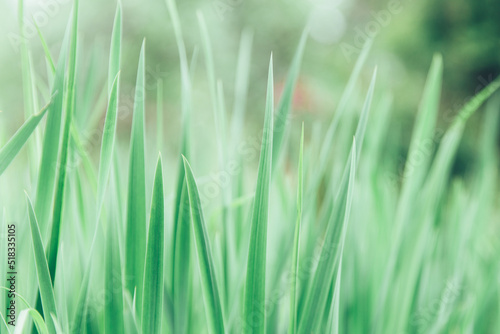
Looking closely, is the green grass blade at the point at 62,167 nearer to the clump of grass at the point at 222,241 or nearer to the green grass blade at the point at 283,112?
the clump of grass at the point at 222,241

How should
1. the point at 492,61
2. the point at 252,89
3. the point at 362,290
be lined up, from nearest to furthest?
the point at 362,290
the point at 492,61
the point at 252,89

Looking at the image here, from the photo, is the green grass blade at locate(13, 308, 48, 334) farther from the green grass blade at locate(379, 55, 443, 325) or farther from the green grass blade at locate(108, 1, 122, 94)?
the green grass blade at locate(379, 55, 443, 325)

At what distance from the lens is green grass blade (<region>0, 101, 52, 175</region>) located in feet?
0.70

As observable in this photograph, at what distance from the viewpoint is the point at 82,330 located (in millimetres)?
256

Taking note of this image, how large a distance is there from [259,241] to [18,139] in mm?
126

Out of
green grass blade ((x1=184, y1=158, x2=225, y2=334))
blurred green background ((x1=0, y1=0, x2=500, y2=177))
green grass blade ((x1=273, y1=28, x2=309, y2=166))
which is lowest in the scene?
green grass blade ((x1=184, y1=158, x2=225, y2=334))

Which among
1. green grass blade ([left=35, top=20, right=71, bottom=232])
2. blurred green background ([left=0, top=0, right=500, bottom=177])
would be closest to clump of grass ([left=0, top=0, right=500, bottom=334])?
green grass blade ([left=35, top=20, right=71, bottom=232])

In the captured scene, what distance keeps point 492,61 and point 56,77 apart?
2277mm

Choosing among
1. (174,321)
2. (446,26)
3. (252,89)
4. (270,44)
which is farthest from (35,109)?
(270,44)

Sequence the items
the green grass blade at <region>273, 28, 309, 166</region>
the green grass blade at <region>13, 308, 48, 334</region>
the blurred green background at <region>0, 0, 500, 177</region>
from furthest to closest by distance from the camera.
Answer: the blurred green background at <region>0, 0, 500, 177</region>, the green grass blade at <region>273, 28, 309, 166</region>, the green grass blade at <region>13, 308, 48, 334</region>

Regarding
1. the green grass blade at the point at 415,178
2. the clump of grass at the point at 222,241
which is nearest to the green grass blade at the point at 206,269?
the clump of grass at the point at 222,241

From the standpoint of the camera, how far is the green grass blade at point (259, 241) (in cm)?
22

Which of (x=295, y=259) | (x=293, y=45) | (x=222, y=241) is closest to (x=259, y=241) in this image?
(x=295, y=259)

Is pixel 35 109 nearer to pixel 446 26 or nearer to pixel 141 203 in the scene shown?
pixel 141 203
